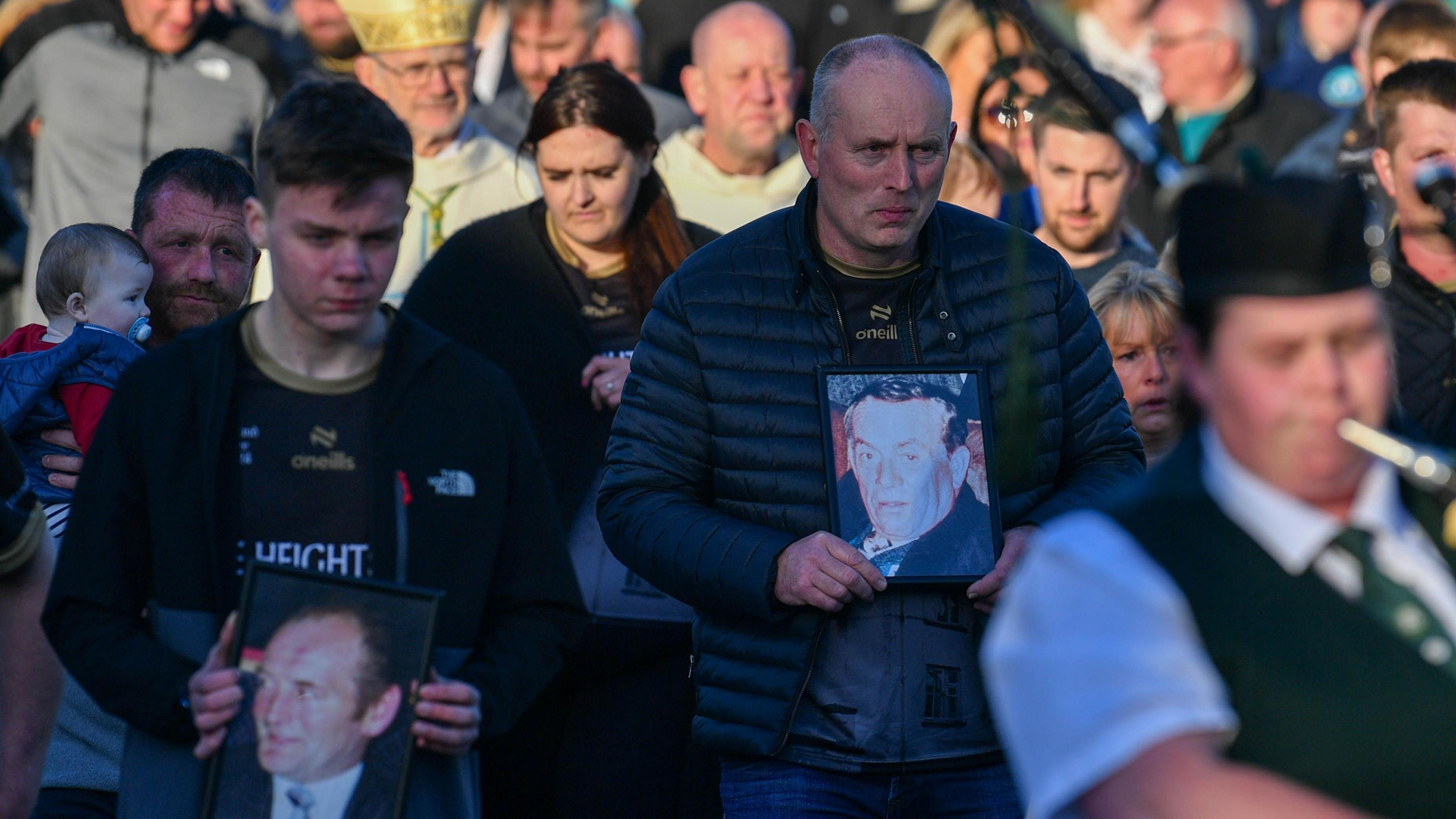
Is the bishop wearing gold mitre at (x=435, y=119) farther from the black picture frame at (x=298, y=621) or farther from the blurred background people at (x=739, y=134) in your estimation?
the black picture frame at (x=298, y=621)

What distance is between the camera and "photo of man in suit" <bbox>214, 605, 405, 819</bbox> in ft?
10.8

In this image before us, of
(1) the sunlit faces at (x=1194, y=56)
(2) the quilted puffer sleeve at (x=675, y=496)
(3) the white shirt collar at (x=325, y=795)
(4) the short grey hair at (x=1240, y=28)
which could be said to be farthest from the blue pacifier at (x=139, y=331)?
(4) the short grey hair at (x=1240, y=28)

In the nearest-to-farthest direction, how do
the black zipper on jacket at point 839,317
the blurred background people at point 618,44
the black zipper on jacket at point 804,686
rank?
the black zipper on jacket at point 804,686
the black zipper on jacket at point 839,317
the blurred background people at point 618,44

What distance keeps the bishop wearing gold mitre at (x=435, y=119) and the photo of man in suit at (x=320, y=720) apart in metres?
4.19

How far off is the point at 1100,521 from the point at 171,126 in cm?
679

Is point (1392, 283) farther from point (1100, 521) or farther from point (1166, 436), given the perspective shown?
point (1100, 521)

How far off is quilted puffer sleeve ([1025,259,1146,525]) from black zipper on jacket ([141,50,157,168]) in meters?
5.31

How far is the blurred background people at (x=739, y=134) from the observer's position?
7648 millimetres

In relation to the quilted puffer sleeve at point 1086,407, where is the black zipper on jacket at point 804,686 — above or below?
below

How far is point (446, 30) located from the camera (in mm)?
7855

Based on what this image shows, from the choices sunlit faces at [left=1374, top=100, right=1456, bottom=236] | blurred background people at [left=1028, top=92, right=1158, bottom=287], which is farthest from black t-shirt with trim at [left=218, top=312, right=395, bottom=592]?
blurred background people at [left=1028, top=92, right=1158, bottom=287]

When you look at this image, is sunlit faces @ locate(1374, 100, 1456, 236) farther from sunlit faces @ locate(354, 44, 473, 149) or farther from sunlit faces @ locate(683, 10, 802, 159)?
sunlit faces @ locate(354, 44, 473, 149)

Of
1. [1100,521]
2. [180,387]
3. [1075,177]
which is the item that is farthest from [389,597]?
[1075,177]

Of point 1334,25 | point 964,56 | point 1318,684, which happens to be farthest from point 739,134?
point 1318,684
